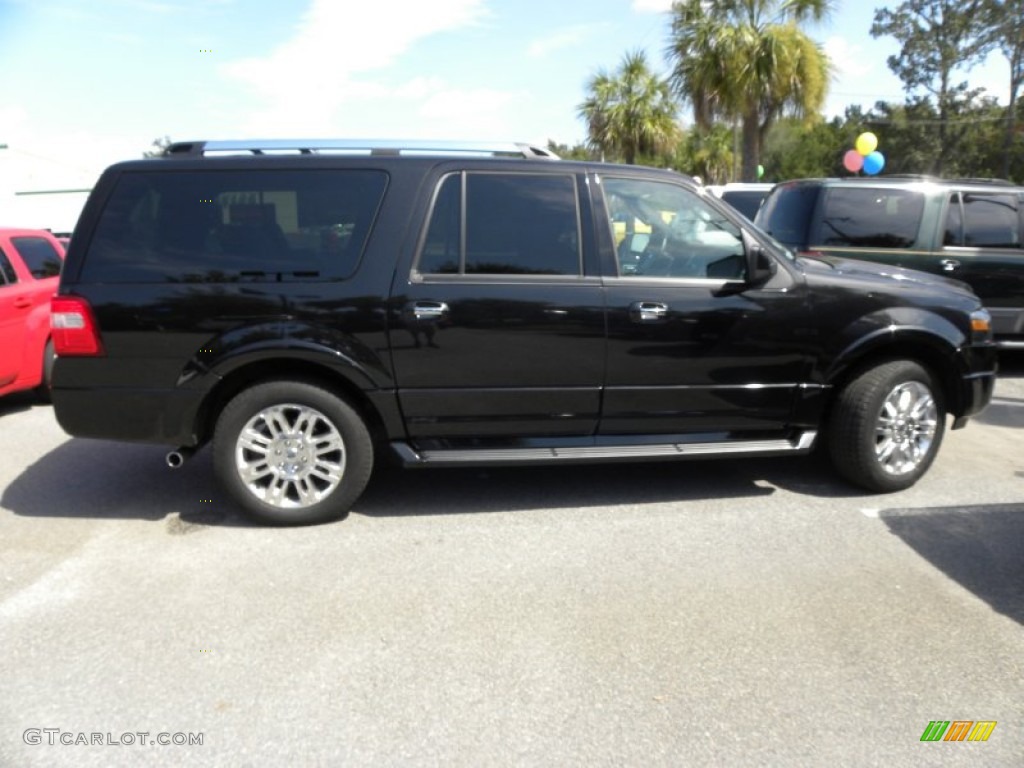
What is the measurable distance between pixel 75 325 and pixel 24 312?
3.33m

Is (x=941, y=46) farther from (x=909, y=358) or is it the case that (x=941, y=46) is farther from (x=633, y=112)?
(x=909, y=358)

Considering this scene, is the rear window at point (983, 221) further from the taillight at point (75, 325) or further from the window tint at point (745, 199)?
the taillight at point (75, 325)

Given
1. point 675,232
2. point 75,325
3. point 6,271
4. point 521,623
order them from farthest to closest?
1. point 6,271
2. point 675,232
3. point 75,325
4. point 521,623

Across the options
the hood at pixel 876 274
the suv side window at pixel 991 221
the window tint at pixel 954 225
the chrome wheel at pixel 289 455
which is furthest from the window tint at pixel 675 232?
the suv side window at pixel 991 221

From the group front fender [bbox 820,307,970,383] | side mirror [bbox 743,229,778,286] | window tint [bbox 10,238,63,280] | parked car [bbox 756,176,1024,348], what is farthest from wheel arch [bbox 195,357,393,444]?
parked car [bbox 756,176,1024,348]

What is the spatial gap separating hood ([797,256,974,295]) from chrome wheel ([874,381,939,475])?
595 mm

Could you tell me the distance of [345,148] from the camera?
162 inches

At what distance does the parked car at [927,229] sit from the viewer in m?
7.21

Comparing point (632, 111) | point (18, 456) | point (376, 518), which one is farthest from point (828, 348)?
point (632, 111)

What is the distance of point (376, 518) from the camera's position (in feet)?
13.9

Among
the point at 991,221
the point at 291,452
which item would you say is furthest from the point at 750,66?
the point at 291,452

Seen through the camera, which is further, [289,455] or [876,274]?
[876,274]

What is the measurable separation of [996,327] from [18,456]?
8.68 m

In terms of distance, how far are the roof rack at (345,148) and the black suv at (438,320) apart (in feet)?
0.06
